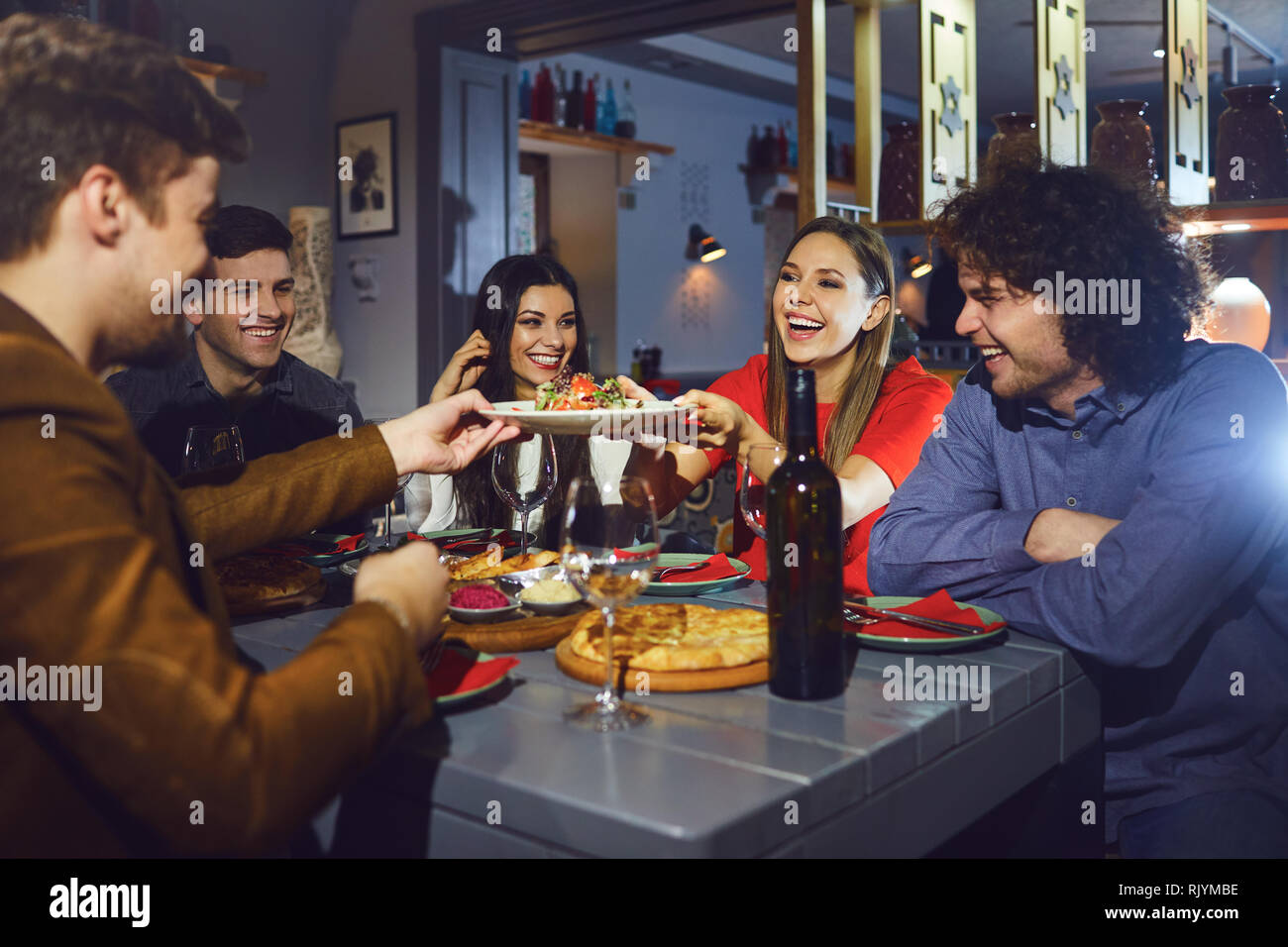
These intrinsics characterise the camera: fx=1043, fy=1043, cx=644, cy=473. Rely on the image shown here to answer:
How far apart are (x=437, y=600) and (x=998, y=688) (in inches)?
24.5

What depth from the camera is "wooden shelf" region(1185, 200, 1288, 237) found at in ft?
8.26

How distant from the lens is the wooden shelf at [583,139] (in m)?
6.33

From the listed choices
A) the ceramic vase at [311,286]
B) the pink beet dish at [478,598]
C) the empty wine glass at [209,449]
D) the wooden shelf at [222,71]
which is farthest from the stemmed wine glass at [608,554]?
the ceramic vase at [311,286]

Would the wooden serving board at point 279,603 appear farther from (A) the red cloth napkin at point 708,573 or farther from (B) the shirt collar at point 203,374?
(B) the shirt collar at point 203,374

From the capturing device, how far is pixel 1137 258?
1696 mm

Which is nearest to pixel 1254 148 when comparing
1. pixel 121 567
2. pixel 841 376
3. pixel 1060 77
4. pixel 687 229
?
pixel 1060 77

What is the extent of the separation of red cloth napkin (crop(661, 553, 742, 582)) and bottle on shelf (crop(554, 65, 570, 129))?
5669 mm

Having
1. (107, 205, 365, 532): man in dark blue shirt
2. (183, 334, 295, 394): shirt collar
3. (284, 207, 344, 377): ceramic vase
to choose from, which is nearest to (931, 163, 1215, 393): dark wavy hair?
(107, 205, 365, 532): man in dark blue shirt

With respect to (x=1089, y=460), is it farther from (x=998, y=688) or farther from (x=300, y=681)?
(x=300, y=681)

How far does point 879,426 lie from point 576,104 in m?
5.29

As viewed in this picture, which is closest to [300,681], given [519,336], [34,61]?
[34,61]

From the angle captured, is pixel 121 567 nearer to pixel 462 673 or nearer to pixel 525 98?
pixel 462 673

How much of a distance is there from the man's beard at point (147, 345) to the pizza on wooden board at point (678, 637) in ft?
1.80

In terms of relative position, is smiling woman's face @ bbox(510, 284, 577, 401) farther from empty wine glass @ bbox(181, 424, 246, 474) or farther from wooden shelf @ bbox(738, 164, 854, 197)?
wooden shelf @ bbox(738, 164, 854, 197)
